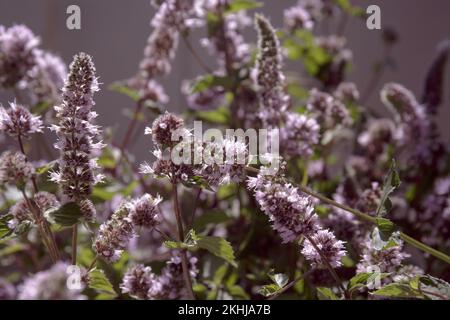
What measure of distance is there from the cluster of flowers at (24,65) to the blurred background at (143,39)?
0.27 meters

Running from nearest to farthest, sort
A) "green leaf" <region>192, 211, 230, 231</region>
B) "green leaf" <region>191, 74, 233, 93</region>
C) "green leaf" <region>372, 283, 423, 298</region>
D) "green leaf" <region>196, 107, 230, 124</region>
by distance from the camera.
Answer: "green leaf" <region>372, 283, 423, 298</region>, "green leaf" <region>192, 211, 230, 231</region>, "green leaf" <region>191, 74, 233, 93</region>, "green leaf" <region>196, 107, 230, 124</region>

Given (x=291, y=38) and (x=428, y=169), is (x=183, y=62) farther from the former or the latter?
(x=428, y=169)

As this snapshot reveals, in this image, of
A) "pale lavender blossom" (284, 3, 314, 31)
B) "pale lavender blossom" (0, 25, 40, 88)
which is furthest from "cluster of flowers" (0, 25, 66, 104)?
"pale lavender blossom" (284, 3, 314, 31)

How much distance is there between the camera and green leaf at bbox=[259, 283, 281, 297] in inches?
26.3

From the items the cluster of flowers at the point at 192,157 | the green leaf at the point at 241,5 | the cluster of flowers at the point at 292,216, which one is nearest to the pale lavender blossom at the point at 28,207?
the cluster of flowers at the point at 192,157

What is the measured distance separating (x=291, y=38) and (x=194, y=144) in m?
0.71

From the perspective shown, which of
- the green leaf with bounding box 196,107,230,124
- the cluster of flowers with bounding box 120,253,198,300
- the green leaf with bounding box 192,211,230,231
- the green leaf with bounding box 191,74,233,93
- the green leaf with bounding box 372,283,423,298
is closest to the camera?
the green leaf with bounding box 372,283,423,298

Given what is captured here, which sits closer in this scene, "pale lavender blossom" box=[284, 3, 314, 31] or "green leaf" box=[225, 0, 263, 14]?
"green leaf" box=[225, 0, 263, 14]

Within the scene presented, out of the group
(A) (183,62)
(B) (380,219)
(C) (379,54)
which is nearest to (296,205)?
(B) (380,219)

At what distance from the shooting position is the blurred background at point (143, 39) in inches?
59.3

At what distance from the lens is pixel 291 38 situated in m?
1.29

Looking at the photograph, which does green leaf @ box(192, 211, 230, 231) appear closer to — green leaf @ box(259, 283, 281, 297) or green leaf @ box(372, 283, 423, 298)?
green leaf @ box(259, 283, 281, 297)

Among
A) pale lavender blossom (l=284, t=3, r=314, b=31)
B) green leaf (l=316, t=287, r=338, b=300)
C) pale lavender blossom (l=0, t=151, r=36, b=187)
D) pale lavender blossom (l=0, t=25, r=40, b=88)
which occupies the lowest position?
green leaf (l=316, t=287, r=338, b=300)

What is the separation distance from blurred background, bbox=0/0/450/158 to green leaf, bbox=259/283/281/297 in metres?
0.82
